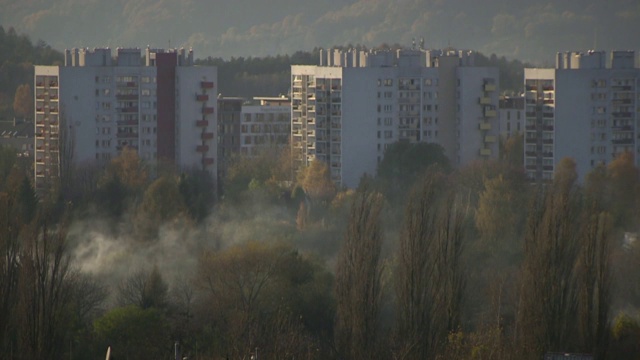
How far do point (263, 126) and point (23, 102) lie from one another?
24.4ft

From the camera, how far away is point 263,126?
137 ft

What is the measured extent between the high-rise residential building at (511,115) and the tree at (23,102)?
10860mm

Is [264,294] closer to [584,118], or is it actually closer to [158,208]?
[158,208]

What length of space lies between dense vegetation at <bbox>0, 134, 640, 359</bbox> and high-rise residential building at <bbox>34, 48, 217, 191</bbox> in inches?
275

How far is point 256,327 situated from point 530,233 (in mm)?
3196

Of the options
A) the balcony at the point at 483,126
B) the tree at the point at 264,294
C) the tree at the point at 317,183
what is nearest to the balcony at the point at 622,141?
the balcony at the point at 483,126

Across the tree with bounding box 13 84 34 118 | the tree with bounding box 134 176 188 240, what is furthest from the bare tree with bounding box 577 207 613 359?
the tree with bounding box 13 84 34 118

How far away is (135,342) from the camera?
18.8 metres

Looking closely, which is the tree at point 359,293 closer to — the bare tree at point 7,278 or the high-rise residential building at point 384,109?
the bare tree at point 7,278

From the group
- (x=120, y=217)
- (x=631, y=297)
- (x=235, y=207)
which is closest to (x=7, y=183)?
(x=120, y=217)

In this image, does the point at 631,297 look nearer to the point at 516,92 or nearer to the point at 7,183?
the point at 7,183

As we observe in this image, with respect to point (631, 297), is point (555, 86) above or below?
above

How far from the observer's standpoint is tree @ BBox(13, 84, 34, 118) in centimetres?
4578

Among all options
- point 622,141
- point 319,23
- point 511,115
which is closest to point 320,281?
point 622,141
